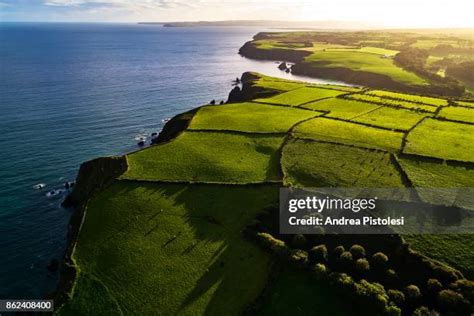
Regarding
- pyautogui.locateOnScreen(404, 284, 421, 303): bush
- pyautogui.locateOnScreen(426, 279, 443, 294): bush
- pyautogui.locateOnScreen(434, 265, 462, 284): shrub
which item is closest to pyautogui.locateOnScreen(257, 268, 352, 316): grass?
pyautogui.locateOnScreen(404, 284, 421, 303): bush

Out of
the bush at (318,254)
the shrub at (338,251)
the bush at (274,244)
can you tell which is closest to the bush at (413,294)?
the shrub at (338,251)

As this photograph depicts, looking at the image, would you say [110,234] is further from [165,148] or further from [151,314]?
[165,148]

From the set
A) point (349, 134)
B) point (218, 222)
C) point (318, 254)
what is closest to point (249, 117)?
point (349, 134)

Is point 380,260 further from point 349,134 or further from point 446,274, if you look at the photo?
point 349,134

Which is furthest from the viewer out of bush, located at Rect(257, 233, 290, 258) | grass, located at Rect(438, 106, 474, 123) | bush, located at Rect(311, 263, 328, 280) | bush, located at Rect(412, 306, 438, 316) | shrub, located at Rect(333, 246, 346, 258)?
grass, located at Rect(438, 106, 474, 123)

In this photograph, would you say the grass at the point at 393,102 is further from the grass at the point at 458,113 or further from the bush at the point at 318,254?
the bush at the point at 318,254

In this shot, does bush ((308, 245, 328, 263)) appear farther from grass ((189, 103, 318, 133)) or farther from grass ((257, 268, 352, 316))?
grass ((189, 103, 318, 133))

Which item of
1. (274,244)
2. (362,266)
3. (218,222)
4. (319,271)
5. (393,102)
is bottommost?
(319,271)
